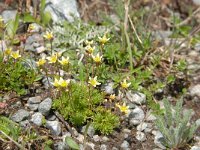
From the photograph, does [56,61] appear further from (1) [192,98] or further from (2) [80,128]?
(1) [192,98]

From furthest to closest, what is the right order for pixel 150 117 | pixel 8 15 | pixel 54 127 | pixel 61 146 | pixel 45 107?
pixel 8 15, pixel 150 117, pixel 45 107, pixel 54 127, pixel 61 146

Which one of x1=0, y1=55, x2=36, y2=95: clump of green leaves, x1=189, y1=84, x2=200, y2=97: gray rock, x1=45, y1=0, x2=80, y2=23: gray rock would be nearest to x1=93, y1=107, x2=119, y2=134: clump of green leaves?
x1=0, y1=55, x2=36, y2=95: clump of green leaves

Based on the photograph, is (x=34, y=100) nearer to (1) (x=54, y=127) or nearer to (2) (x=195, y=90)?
(1) (x=54, y=127)

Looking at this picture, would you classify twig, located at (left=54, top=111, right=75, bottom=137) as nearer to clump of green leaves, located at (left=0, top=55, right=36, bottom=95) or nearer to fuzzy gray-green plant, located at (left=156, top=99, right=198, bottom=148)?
clump of green leaves, located at (left=0, top=55, right=36, bottom=95)

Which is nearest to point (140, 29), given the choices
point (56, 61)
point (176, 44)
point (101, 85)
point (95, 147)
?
point (176, 44)

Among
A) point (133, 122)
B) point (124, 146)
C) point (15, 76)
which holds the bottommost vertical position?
point (124, 146)

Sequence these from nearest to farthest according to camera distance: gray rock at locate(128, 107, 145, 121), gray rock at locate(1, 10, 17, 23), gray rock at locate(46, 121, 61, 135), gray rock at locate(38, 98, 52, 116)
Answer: gray rock at locate(46, 121, 61, 135), gray rock at locate(38, 98, 52, 116), gray rock at locate(128, 107, 145, 121), gray rock at locate(1, 10, 17, 23)

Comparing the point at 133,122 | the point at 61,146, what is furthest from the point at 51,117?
the point at 133,122
